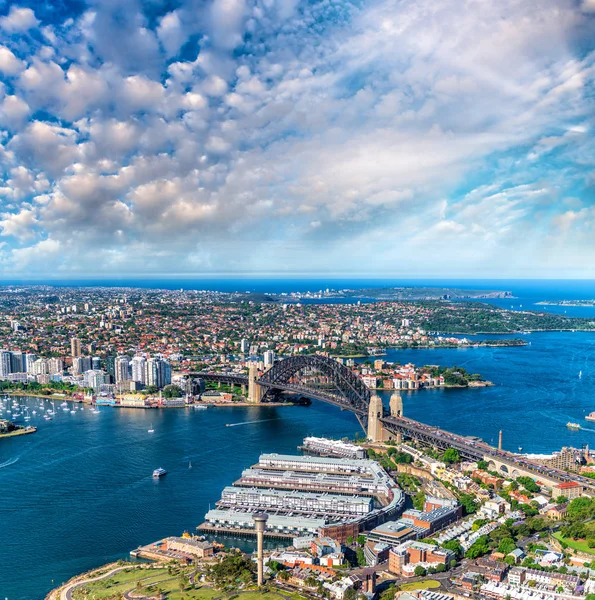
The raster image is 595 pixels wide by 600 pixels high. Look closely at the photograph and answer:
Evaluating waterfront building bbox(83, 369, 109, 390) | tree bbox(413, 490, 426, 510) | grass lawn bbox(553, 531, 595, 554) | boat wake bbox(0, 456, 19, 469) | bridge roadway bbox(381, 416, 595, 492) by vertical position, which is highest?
waterfront building bbox(83, 369, 109, 390)

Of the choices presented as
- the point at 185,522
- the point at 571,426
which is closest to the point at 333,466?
the point at 185,522

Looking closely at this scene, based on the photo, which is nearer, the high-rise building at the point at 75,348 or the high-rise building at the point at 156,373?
the high-rise building at the point at 156,373

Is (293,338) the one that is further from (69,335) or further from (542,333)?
(542,333)

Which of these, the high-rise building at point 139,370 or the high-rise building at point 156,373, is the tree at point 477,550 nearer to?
the high-rise building at point 156,373

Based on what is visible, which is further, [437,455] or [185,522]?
[437,455]

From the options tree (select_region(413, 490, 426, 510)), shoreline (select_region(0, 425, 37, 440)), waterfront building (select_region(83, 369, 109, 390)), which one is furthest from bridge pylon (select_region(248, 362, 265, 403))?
tree (select_region(413, 490, 426, 510))

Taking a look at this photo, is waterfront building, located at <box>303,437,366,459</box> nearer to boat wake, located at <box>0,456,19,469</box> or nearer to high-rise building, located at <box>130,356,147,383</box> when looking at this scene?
boat wake, located at <box>0,456,19,469</box>

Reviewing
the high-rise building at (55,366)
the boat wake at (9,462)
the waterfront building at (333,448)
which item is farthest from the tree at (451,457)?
the high-rise building at (55,366)
